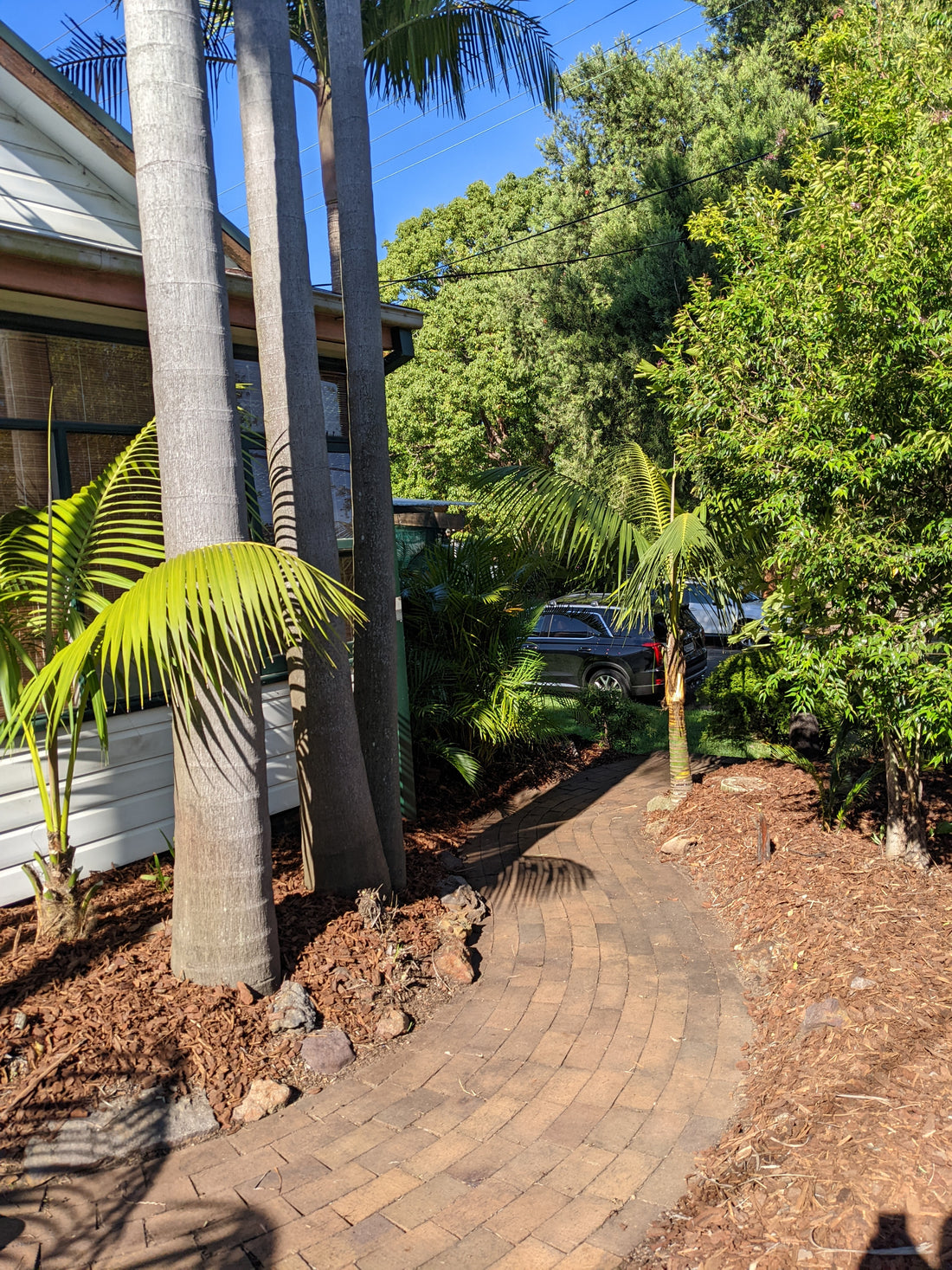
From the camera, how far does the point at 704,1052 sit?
396cm

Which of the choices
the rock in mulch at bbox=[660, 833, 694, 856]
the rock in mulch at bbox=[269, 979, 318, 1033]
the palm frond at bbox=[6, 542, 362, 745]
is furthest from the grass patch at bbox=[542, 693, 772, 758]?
the palm frond at bbox=[6, 542, 362, 745]

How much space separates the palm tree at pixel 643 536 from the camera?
629cm

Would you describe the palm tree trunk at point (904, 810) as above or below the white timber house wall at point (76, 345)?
below

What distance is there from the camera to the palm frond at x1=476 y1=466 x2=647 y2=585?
6.72m

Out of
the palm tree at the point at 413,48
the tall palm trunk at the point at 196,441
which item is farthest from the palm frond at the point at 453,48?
the tall palm trunk at the point at 196,441

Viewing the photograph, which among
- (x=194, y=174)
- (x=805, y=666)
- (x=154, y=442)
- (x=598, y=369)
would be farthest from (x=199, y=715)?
(x=598, y=369)

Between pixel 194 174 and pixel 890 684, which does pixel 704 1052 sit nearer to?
pixel 890 684

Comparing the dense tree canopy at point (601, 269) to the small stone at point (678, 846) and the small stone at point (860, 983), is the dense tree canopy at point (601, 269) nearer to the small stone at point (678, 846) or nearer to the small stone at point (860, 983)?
the small stone at point (678, 846)

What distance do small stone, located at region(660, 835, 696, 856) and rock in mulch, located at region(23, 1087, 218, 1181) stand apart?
3.89 metres

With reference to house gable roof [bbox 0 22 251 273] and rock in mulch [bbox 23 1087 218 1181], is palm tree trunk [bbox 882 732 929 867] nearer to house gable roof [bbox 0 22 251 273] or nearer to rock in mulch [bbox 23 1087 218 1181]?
rock in mulch [bbox 23 1087 218 1181]

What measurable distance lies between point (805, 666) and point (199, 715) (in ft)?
10.1

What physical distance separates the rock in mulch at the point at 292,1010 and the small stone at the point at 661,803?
3986 millimetres

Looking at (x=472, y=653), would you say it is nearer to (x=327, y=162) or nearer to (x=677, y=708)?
(x=677, y=708)

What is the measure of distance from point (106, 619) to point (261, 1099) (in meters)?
2.05
